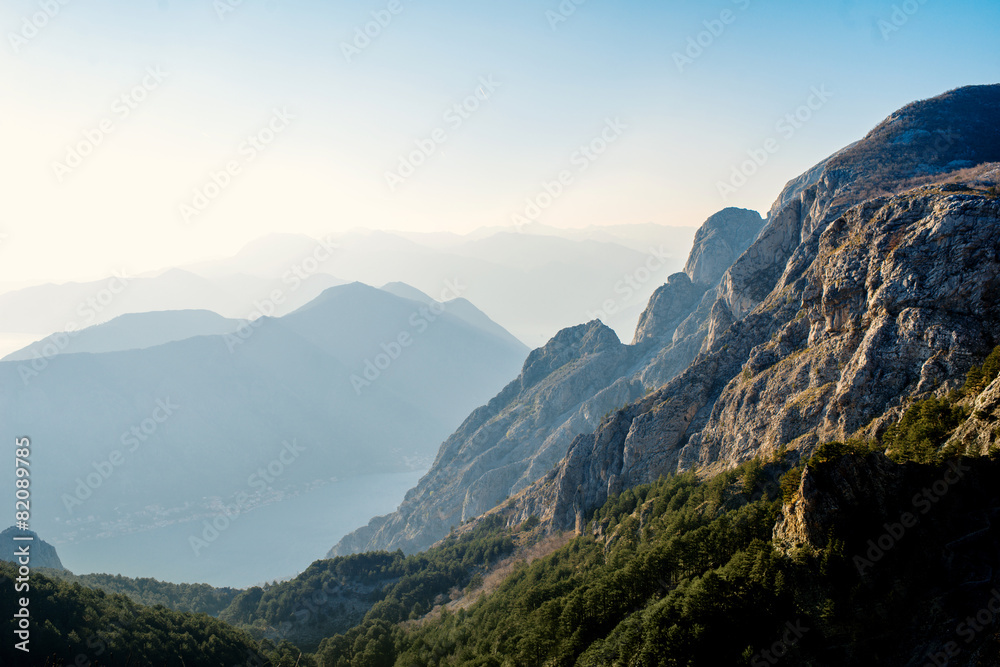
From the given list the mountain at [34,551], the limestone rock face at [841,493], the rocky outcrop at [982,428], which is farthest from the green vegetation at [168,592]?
the rocky outcrop at [982,428]

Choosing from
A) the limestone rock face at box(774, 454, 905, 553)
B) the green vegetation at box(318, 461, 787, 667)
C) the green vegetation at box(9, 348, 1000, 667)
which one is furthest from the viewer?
the green vegetation at box(318, 461, 787, 667)

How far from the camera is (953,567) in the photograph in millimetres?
28984

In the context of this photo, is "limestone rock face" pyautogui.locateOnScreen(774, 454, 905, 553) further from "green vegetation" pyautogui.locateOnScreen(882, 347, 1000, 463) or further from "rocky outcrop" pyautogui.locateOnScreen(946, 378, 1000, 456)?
"rocky outcrop" pyautogui.locateOnScreen(946, 378, 1000, 456)

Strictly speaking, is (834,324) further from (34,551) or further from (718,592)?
(34,551)

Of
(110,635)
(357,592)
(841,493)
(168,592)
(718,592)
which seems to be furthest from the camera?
(168,592)

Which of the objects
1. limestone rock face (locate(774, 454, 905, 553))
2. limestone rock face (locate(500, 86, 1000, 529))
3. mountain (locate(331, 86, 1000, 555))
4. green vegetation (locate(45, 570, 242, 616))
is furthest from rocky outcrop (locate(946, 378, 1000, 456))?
green vegetation (locate(45, 570, 242, 616))

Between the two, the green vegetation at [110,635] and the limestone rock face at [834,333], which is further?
the green vegetation at [110,635]

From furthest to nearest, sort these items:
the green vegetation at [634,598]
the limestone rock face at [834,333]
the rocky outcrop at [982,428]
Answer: the limestone rock face at [834,333]
the green vegetation at [634,598]
the rocky outcrop at [982,428]

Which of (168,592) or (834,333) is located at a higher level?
(168,592)

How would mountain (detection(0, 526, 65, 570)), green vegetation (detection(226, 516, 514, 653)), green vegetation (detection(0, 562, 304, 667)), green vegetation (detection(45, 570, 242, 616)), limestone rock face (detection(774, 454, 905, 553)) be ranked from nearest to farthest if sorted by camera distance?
limestone rock face (detection(774, 454, 905, 553))
green vegetation (detection(0, 562, 304, 667))
green vegetation (detection(226, 516, 514, 653))
green vegetation (detection(45, 570, 242, 616))
mountain (detection(0, 526, 65, 570))

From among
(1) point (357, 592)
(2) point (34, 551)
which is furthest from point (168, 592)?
(2) point (34, 551)

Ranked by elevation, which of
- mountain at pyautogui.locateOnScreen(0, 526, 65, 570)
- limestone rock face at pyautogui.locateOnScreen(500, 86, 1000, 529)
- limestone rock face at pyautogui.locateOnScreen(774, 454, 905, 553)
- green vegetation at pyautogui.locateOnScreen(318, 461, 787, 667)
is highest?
mountain at pyautogui.locateOnScreen(0, 526, 65, 570)

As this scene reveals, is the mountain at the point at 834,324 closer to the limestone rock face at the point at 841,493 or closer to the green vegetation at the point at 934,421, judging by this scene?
the green vegetation at the point at 934,421

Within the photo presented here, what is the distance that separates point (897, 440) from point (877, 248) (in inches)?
1018
